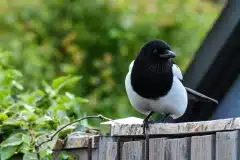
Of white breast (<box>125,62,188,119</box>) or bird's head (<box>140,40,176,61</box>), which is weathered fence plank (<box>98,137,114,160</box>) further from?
bird's head (<box>140,40,176,61</box>)

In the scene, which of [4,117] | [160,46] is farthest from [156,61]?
[4,117]

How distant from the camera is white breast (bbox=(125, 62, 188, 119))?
14.1 ft

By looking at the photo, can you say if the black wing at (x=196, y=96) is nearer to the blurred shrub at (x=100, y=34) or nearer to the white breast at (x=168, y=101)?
the white breast at (x=168, y=101)

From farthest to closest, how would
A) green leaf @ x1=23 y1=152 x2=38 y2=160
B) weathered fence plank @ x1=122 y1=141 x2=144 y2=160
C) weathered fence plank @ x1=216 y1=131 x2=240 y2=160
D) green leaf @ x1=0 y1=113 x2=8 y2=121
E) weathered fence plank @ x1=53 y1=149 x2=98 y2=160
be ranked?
green leaf @ x1=0 y1=113 x2=8 y2=121 < green leaf @ x1=23 y1=152 x2=38 y2=160 < weathered fence plank @ x1=53 y1=149 x2=98 y2=160 < weathered fence plank @ x1=122 y1=141 x2=144 y2=160 < weathered fence plank @ x1=216 y1=131 x2=240 y2=160

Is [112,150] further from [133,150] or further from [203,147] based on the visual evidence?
[203,147]

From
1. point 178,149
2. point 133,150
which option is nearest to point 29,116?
point 133,150

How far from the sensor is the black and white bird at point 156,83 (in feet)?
14.1

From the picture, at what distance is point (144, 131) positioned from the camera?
3.74 metres

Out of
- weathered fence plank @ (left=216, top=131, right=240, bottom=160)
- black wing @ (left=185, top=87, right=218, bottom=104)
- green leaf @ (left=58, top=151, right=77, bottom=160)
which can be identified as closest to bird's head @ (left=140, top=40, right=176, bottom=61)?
black wing @ (left=185, top=87, right=218, bottom=104)

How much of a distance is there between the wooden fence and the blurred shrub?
5.35 metres

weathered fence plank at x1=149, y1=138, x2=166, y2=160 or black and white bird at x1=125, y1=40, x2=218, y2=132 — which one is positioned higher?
black and white bird at x1=125, y1=40, x2=218, y2=132

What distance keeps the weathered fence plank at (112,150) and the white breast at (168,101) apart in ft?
1.65

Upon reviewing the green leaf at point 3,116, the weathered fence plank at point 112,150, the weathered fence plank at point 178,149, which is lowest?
the weathered fence plank at point 178,149

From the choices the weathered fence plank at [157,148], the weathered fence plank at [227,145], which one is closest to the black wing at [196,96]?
the weathered fence plank at [157,148]
